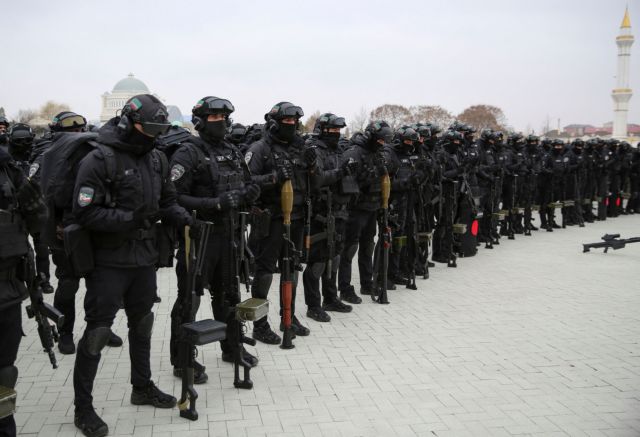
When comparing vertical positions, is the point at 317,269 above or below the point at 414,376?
above

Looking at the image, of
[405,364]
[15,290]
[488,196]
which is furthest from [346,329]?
[488,196]

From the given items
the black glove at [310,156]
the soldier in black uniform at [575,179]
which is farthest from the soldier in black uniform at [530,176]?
the black glove at [310,156]

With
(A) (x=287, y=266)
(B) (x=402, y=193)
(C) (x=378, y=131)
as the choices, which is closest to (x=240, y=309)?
(A) (x=287, y=266)

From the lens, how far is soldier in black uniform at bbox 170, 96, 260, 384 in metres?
5.36

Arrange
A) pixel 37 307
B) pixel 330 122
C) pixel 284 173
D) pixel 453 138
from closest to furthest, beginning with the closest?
pixel 37 307
pixel 284 173
pixel 330 122
pixel 453 138

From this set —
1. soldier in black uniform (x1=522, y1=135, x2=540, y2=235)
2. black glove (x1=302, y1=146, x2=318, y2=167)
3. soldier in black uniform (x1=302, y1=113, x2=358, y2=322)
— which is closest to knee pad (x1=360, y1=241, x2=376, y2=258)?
soldier in black uniform (x1=302, y1=113, x2=358, y2=322)

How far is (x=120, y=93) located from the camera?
300ft

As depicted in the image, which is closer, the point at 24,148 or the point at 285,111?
the point at 285,111

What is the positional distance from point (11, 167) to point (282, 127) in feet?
10.4

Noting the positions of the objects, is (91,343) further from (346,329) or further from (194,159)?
(346,329)

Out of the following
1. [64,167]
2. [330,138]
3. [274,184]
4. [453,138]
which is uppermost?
[453,138]

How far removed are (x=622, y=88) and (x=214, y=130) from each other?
9637 centimetres

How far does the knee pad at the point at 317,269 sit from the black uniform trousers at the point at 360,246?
103 cm

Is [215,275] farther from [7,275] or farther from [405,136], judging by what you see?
[405,136]
